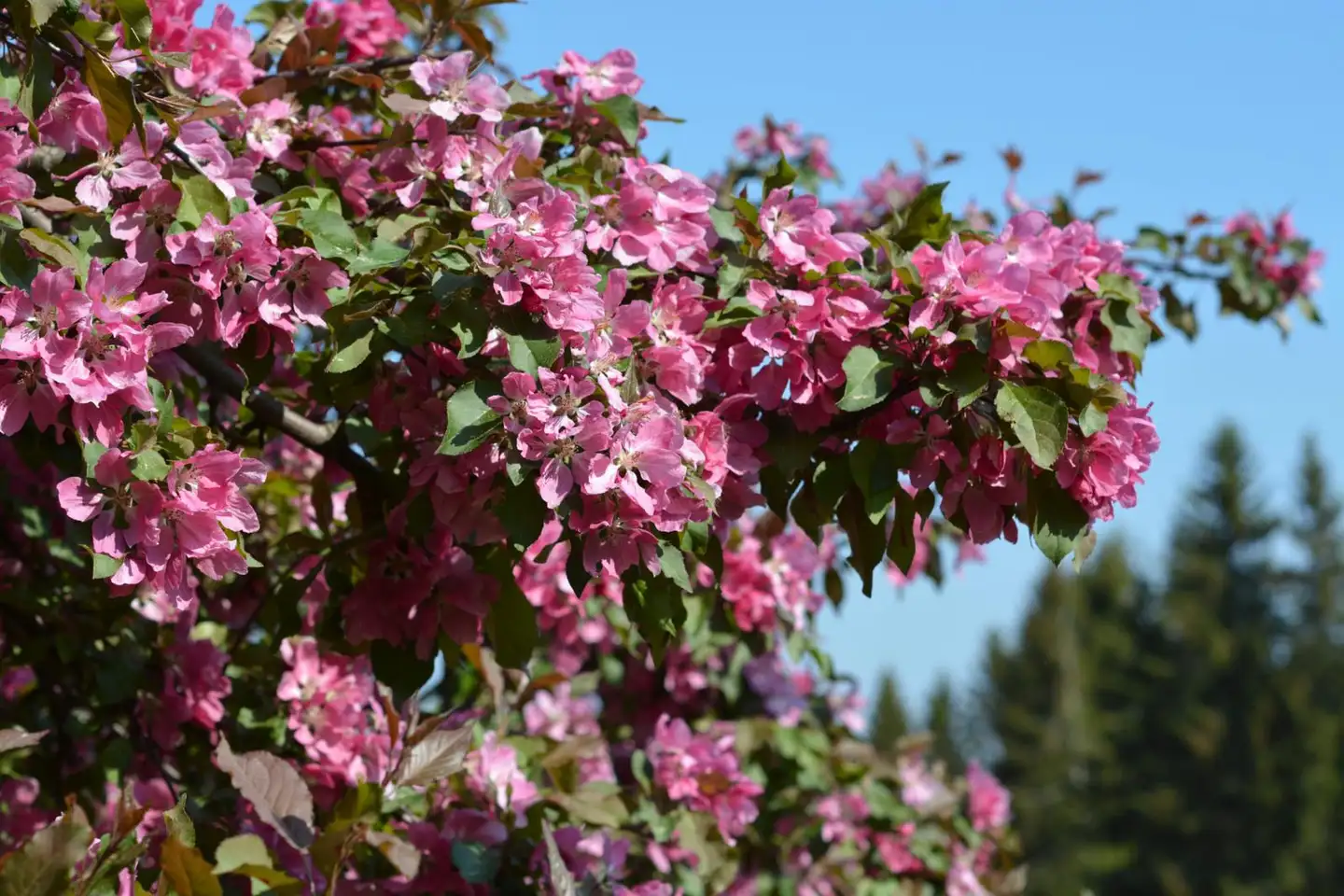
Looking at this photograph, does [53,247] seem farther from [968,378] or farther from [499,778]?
[499,778]

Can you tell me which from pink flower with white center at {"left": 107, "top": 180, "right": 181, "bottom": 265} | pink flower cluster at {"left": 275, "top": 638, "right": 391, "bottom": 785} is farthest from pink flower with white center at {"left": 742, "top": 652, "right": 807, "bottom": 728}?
pink flower with white center at {"left": 107, "top": 180, "right": 181, "bottom": 265}

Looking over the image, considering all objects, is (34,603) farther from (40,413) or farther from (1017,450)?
(1017,450)

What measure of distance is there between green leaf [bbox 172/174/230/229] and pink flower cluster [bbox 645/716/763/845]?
1623 mm

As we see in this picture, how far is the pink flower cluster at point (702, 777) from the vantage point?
320cm

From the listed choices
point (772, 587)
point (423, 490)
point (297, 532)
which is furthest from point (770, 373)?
point (772, 587)

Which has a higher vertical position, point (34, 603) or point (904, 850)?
point (904, 850)

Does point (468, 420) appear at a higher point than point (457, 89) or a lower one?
lower

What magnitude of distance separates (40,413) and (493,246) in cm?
59

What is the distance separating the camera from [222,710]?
2.80 m

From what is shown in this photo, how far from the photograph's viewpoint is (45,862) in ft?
5.37

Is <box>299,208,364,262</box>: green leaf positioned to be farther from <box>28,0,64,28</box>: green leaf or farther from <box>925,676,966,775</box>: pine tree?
<box>925,676,966,775</box>: pine tree

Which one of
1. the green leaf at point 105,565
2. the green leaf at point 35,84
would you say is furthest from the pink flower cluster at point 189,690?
the green leaf at point 35,84

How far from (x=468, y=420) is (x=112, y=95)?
23.9 inches

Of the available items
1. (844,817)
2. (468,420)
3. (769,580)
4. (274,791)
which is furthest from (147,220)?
(844,817)
